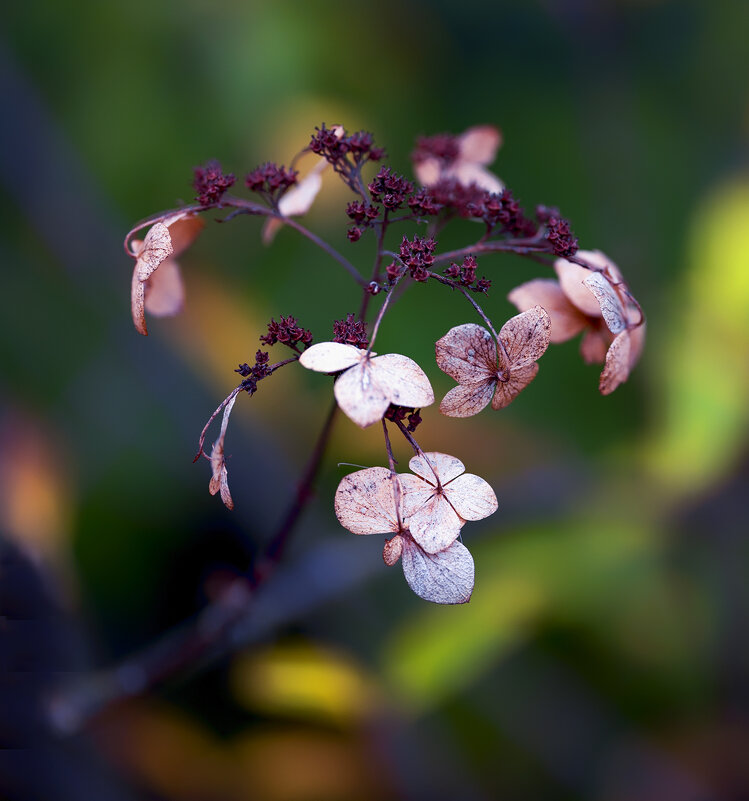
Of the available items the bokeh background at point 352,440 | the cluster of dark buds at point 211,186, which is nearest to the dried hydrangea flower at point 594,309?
the cluster of dark buds at point 211,186

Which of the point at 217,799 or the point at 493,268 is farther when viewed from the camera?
the point at 493,268

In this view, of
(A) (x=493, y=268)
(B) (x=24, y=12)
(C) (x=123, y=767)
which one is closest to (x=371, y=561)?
(C) (x=123, y=767)

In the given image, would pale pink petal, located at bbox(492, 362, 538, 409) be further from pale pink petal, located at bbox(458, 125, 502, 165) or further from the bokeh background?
the bokeh background

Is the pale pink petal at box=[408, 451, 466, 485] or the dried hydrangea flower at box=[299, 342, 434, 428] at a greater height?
the dried hydrangea flower at box=[299, 342, 434, 428]

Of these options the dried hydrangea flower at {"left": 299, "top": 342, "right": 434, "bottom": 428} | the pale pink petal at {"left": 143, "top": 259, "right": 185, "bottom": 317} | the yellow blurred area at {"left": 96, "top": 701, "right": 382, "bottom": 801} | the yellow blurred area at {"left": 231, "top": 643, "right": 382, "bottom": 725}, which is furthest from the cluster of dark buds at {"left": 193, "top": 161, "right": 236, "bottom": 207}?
the yellow blurred area at {"left": 96, "top": 701, "right": 382, "bottom": 801}

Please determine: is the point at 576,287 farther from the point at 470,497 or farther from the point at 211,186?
the point at 211,186

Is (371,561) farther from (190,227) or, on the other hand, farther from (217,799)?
(190,227)
